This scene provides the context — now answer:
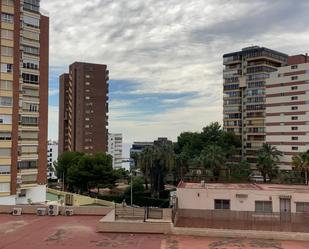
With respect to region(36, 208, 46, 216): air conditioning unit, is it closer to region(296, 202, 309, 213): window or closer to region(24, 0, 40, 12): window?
region(296, 202, 309, 213): window

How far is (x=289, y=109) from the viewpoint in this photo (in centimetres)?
9619

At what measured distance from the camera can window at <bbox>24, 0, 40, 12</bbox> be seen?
56.6m

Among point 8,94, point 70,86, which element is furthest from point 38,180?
point 70,86

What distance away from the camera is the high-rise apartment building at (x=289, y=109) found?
9344cm

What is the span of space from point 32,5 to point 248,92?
6512 centimetres

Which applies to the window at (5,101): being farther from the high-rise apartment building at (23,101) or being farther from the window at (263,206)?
the window at (263,206)

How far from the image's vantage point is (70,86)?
5177 inches

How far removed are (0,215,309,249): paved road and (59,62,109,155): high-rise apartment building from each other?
10231cm

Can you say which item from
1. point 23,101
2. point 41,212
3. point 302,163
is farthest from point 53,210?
point 302,163

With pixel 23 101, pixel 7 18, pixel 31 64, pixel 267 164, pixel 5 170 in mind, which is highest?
pixel 7 18

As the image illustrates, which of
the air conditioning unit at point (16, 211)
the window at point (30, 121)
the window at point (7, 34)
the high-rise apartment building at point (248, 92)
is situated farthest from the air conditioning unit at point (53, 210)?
the high-rise apartment building at point (248, 92)

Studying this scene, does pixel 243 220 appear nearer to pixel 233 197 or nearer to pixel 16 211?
pixel 233 197

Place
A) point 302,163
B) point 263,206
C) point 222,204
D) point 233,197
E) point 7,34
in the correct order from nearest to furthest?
point 263,206 → point 233,197 → point 222,204 → point 7,34 → point 302,163

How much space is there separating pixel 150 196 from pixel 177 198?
149 ft
